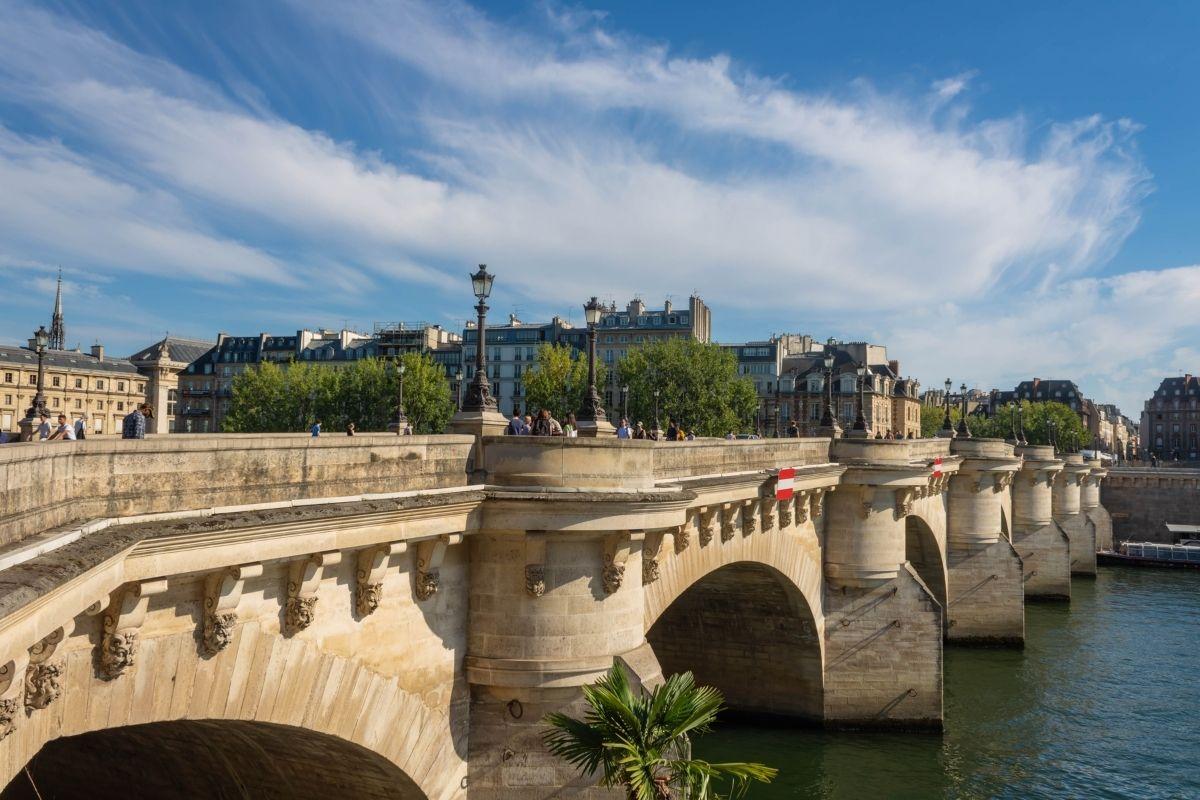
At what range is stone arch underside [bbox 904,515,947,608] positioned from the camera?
4028 cm

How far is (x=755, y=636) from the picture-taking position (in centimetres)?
2795

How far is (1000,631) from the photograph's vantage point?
41.1 m

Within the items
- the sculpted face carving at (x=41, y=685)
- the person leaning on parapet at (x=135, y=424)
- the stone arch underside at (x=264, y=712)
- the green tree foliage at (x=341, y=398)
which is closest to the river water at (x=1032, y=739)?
the stone arch underside at (x=264, y=712)

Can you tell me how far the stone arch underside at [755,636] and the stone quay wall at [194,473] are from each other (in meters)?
15.3

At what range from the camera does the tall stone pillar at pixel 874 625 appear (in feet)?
91.2

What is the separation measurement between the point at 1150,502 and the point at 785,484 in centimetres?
7400

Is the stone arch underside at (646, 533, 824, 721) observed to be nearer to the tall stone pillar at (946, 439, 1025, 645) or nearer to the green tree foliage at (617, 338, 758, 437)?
the tall stone pillar at (946, 439, 1025, 645)

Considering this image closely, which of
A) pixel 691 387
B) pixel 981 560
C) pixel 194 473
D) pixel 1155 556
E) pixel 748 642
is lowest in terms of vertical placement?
pixel 1155 556

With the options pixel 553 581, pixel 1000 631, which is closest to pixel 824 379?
pixel 1000 631

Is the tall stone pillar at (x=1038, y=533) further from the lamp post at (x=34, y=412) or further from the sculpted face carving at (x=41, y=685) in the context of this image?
the sculpted face carving at (x=41, y=685)

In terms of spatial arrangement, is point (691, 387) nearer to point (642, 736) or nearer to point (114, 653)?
point (642, 736)

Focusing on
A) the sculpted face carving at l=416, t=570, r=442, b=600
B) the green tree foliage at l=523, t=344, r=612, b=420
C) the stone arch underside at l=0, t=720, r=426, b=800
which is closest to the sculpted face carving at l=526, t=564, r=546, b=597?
the sculpted face carving at l=416, t=570, r=442, b=600

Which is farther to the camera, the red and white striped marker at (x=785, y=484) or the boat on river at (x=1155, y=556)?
the boat on river at (x=1155, y=556)

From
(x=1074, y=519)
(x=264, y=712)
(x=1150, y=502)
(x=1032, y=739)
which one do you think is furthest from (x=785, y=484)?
(x=1150, y=502)
